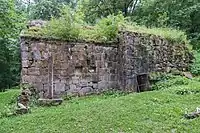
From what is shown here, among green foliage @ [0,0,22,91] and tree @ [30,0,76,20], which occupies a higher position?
tree @ [30,0,76,20]

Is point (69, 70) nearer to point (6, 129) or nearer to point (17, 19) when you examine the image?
point (6, 129)

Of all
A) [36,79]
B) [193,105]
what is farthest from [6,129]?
[193,105]


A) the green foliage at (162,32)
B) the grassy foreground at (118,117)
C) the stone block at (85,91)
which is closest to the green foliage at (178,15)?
the green foliage at (162,32)

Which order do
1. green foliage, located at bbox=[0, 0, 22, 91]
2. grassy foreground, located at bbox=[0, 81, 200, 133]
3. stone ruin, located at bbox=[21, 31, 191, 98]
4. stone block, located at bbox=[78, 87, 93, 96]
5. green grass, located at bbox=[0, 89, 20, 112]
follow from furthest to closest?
green foliage, located at bbox=[0, 0, 22, 91]
stone block, located at bbox=[78, 87, 93, 96]
stone ruin, located at bbox=[21, 31, 191, 98]
green grass, located at bbox=[0, 89, 20, 112]
grassy foreground, located at bbox=[0, 81, 200, 133]

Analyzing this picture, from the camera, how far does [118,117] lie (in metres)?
7.04

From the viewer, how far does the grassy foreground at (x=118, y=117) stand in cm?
650

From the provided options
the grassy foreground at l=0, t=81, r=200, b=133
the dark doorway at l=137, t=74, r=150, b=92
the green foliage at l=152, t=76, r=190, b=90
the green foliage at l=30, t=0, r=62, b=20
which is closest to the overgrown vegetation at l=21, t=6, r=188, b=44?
the dark doorway at l=137, t=74, r=150, b=92

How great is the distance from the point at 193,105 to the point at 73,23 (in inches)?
184

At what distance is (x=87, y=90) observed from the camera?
34.2 feet

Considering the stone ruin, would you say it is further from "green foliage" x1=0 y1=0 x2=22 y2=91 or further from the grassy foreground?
"green foliage" x1=0 y1=0 x2=22 y2=91

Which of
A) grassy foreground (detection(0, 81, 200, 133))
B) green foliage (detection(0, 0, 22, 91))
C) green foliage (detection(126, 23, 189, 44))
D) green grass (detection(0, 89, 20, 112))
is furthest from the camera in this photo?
green foliage (detection(0, 0, 22, 91))

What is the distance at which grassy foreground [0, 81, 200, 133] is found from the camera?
256 inches

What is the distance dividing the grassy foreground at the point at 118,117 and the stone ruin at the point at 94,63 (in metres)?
1.48

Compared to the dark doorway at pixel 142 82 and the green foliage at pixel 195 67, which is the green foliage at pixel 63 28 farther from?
the green foliage at pixel 195 67
